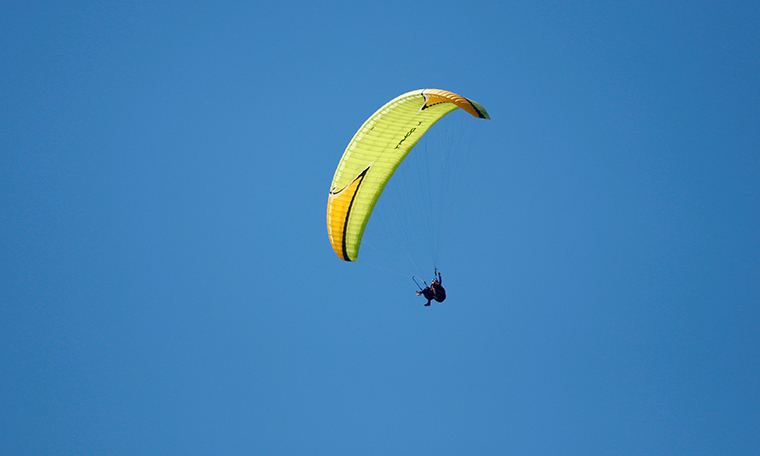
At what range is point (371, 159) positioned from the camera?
2033cm

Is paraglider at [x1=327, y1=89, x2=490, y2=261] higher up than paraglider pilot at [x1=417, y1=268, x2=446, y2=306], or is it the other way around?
paraglider at [x1=327, y1=89, x2=490, y2=261]

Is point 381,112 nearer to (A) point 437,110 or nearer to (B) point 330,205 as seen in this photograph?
(A) point 437,110

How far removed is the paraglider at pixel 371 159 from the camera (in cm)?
1966

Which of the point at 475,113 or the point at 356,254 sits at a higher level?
the point at 475,113

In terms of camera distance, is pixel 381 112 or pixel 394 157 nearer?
pixel 381 112

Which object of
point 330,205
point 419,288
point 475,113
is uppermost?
point 475,113

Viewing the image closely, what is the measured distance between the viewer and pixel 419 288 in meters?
21.2

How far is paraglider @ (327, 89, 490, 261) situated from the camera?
64.5 ft

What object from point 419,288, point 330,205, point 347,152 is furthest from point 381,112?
point 419,288

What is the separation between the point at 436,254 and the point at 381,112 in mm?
4134

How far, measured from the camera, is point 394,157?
20766 mm

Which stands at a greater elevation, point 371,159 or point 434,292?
point 371,159

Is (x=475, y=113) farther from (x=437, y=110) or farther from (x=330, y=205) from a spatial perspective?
(x=330, y=205)

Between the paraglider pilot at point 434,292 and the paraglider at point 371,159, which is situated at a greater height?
the paraglider at point 371,159
